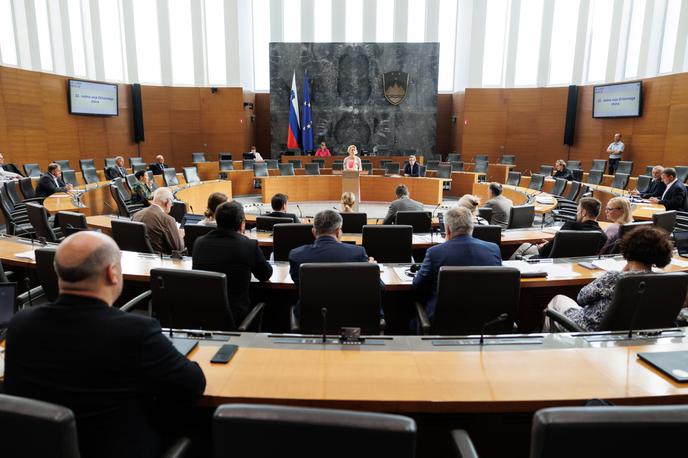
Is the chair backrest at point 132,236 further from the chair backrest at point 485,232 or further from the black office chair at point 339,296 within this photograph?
the chair backrest at point 485,232

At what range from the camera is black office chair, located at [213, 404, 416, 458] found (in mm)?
1070

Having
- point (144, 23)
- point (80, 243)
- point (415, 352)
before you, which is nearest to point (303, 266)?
point (415, 352)

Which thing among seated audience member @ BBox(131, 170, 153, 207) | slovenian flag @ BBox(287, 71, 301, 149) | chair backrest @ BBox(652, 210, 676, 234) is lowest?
seated audience member @ BBox(131, 170, 153, 207)

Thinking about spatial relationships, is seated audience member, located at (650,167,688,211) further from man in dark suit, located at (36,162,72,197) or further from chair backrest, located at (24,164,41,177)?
chair backrest, located at (24,164,41,177)

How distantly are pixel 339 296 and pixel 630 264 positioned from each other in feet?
5.44

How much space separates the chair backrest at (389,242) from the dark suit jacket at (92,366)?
114 inches

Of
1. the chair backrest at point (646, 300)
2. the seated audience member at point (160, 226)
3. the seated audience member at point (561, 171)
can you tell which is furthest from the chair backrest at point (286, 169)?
the chair backrest at point (646, 300)

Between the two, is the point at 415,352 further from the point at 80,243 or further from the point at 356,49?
the point at 356,49

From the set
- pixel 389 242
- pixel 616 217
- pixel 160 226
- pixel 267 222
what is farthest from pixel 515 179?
pixel 160 226

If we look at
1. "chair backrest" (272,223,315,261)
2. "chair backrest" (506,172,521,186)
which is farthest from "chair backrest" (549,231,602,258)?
"chair backrest" (506,172,521,186)

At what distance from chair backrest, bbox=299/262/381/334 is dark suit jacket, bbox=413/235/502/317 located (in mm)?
444

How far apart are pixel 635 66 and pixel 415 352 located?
1394 centimetres

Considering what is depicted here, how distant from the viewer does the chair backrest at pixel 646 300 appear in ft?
7.92

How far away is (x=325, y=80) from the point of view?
1594 centimetres
